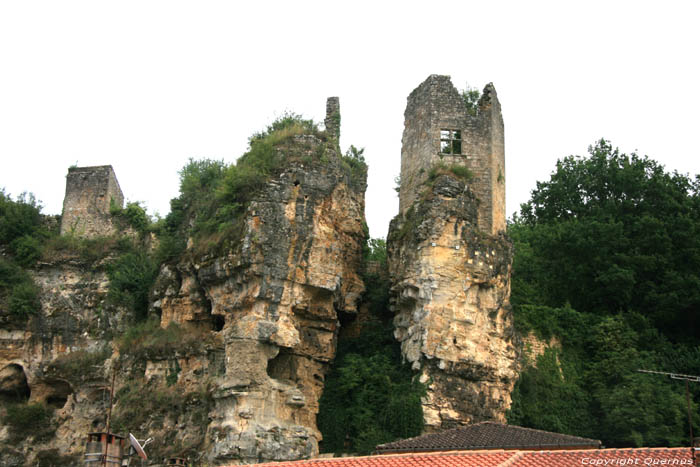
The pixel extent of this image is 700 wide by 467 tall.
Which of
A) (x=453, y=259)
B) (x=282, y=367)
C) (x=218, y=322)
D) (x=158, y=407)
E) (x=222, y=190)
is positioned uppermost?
(x=222, y=190)

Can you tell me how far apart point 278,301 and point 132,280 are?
306 inches

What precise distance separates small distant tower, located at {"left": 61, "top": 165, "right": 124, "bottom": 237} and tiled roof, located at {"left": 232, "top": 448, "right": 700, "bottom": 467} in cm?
1819

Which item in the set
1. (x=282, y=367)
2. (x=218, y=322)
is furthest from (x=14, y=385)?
(x=282, y=367)

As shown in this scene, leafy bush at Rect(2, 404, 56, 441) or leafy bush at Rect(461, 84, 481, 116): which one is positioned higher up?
leafy bush at Rect(461, 84, 481, 116)

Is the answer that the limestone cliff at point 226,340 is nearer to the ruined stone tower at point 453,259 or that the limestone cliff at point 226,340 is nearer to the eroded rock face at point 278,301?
the eroded rock face at point 278,301

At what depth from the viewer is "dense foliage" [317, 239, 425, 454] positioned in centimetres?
2680

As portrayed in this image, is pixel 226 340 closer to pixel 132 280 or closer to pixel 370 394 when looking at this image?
pixel 370 394

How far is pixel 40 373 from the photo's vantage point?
102 feet

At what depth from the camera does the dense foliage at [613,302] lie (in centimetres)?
2903

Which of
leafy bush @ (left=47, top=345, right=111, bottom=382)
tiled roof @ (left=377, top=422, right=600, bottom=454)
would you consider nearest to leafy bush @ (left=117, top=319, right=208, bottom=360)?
leafy bush @ (left=47, top=345, right=111, bottom=382)

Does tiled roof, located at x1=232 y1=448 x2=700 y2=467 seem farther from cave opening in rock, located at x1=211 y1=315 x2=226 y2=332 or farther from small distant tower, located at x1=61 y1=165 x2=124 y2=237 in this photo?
small distant tower, located at x1=61 y1=165 x2=124 y2=237

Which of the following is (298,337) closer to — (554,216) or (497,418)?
(497,418)

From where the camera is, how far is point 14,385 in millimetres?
31906

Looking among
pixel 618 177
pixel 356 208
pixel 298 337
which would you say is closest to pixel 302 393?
pixel 298 337
